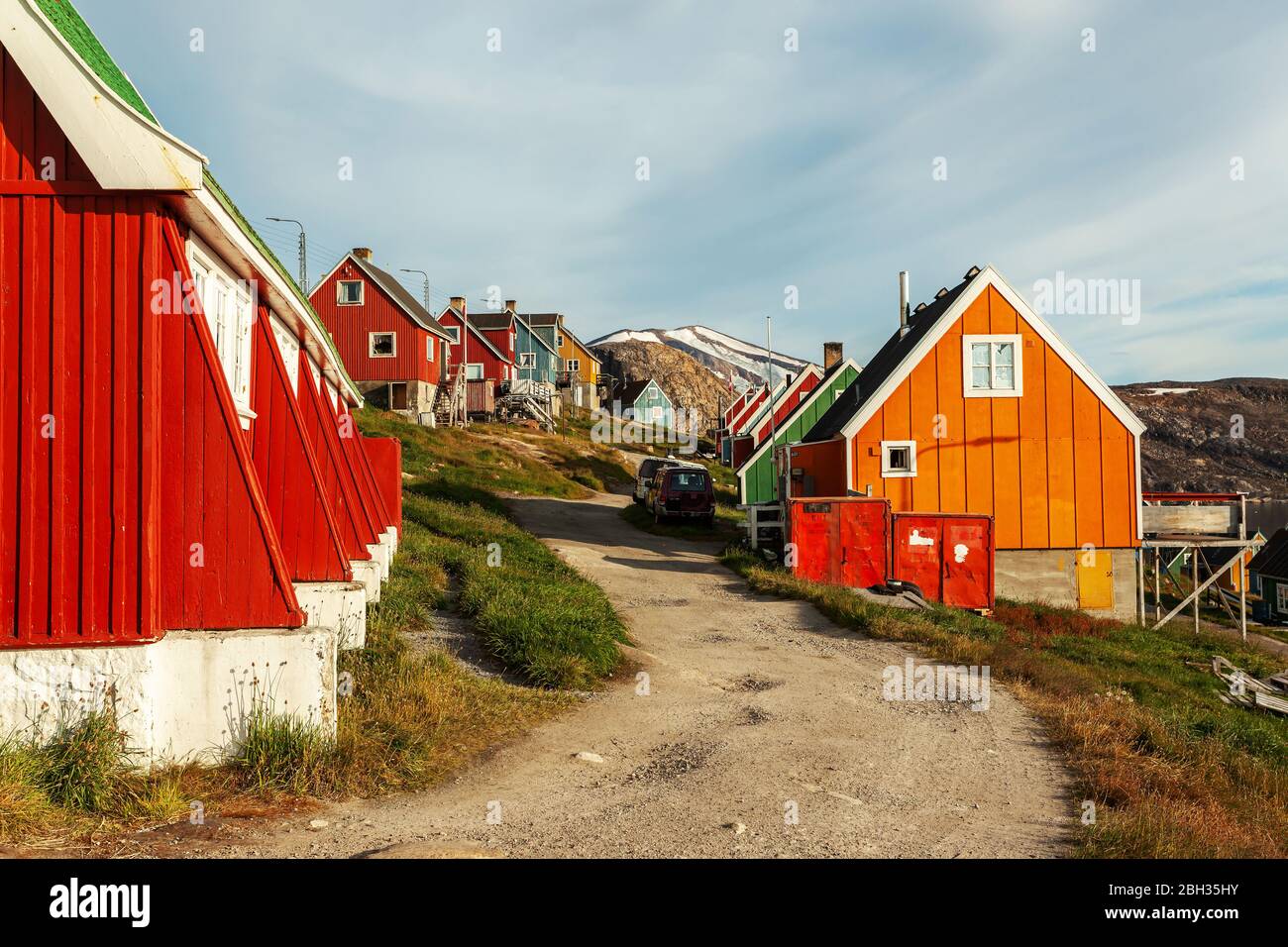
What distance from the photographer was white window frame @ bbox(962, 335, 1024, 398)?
20.2 m

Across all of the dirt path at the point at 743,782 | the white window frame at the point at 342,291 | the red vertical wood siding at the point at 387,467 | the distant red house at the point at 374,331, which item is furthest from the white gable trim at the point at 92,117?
the white window frame at the point at 342,291

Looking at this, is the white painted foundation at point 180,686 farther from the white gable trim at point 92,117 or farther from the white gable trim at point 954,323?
the white gable trim at point 954,323

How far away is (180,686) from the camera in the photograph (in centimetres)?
570

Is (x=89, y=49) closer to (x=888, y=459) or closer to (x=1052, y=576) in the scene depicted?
(x=888, y=459)

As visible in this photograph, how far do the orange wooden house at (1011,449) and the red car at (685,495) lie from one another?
7.86 metres

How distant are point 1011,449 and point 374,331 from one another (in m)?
31.4

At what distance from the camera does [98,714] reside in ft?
17.9

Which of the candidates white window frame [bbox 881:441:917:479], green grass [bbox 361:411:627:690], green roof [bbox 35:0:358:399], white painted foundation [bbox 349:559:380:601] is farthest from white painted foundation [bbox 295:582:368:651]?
white window frame [bbox 881:441:917:479]

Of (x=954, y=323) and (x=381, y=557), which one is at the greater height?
(x=954, y=323)

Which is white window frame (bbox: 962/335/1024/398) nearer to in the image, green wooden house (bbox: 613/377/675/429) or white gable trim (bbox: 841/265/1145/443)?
white gable trim (bbox: 841/265/1145/443)

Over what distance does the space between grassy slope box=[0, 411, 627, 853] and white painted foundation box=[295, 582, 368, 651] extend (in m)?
0.24

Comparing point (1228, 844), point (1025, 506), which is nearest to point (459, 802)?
point (1228, 844)

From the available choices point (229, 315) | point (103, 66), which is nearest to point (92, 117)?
point (103, 66)
